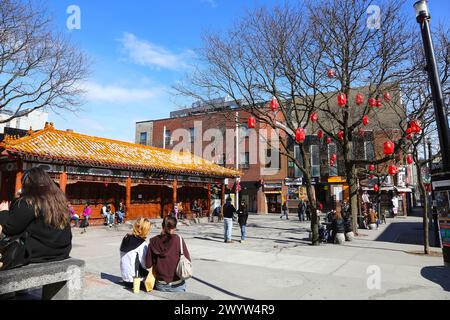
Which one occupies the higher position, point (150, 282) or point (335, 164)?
point (335, 164)

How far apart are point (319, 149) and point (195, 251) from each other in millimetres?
25798

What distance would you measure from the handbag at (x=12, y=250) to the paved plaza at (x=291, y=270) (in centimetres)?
166

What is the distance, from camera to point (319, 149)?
34125mm

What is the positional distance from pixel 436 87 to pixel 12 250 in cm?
666

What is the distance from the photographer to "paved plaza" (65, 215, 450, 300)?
6.08m

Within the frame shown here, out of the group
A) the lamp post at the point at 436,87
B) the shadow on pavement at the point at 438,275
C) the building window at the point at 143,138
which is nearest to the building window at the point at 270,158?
the building window at the point at 143,138

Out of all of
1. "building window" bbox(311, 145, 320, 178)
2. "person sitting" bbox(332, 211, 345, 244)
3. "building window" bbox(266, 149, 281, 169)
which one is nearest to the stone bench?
"person sitting" bbox(332, 211, 345, 244)

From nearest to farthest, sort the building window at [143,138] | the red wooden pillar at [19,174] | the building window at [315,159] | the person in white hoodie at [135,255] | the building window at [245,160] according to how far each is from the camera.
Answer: the person in white hoodie at [135,255] < the red wooden pillar at [19,174] < the building window at [315,159] < the building window at [245,160] < the building window at [143,138]

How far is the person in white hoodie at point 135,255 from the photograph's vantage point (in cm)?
557

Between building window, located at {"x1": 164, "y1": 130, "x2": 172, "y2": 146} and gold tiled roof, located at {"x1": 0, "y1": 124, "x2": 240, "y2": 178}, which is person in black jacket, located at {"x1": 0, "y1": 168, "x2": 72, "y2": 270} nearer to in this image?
gold tiled roof, located at {"x1": 0, "y1": 124, "x2": 240, "y2": 178}

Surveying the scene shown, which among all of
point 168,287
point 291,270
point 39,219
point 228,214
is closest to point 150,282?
point 168,287

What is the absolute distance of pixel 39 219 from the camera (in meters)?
3.58

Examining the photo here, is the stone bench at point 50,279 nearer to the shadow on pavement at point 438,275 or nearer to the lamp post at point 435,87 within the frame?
the lamp post at point 435,87

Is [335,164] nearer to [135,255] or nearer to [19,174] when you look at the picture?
[19,174]
